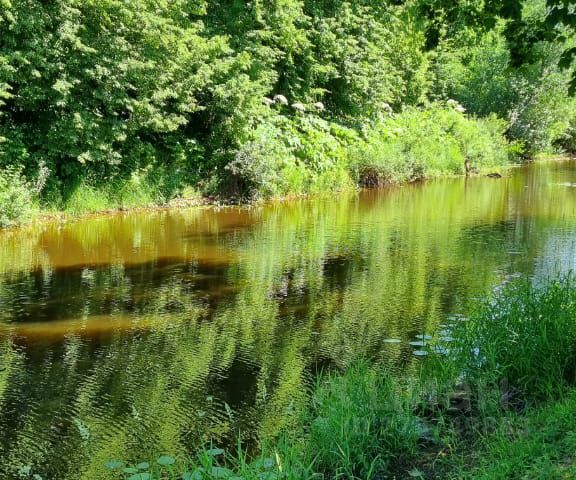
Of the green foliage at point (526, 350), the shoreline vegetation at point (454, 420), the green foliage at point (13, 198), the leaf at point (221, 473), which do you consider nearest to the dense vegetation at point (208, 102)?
the green foliage at point (13, 198)

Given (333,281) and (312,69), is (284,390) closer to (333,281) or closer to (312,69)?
(333,281)

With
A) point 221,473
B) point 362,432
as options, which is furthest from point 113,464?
point 362,432

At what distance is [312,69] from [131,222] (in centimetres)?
1181

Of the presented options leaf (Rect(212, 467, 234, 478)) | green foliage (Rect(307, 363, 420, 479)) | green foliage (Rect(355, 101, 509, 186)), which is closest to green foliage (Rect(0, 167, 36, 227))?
green foliage (Rect(307, 363, 420, 479))

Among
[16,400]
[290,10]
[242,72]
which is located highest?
[290,10]

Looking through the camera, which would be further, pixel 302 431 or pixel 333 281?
pixel 333 281

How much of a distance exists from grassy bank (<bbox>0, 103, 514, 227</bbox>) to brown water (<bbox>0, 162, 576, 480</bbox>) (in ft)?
3.37

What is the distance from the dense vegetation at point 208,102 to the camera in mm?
16828

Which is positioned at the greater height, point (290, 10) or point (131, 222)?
point (290, 10)

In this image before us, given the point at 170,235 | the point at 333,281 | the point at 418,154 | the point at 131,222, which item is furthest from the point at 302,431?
the point at 418,154

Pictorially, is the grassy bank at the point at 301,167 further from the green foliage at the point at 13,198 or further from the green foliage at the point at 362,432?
the green foliage at the point at 362,432

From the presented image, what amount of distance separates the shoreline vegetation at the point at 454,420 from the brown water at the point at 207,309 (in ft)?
2.22

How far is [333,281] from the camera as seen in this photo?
12133 mm

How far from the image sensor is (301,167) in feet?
79.7
